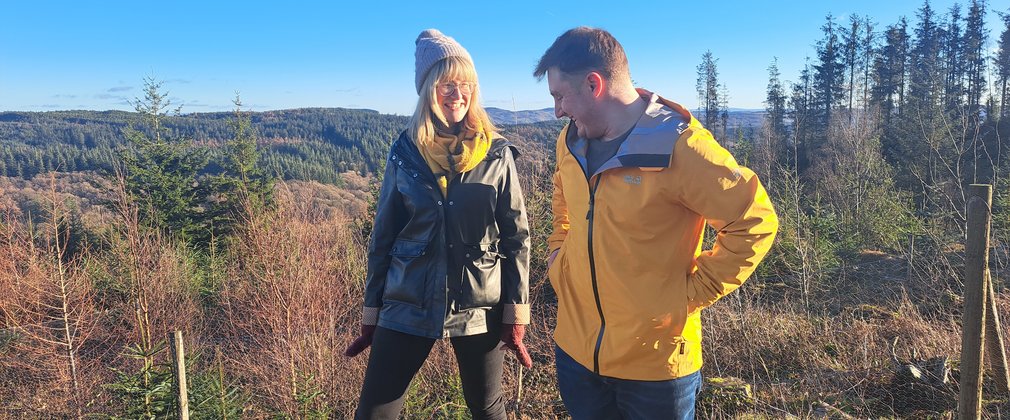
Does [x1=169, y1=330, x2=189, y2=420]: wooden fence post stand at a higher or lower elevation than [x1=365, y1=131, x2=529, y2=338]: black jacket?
lower

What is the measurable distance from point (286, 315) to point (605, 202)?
6655 mm

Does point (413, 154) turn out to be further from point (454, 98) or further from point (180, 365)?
point (180, 365)

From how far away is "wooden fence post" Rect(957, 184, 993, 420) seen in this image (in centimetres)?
201

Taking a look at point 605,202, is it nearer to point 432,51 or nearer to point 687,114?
point 687,114

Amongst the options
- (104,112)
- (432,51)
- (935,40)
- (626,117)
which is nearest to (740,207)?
(626,117)

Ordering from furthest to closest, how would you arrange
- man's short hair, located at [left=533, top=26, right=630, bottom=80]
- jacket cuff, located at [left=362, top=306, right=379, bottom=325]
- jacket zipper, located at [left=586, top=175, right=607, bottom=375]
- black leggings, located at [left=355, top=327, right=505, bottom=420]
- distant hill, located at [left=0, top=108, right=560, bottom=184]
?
distant hill, located at [left=0, top=108, right=560, bottom=184] → jacket cuff, located at [left=362, top=306, right=379, bottom=325] → black leggings, located at [left=355, top=327, right=505, bottom=420] → jacket zipper, located at [left=586, top=175, right=607, bottom=375] → man's short hair, located at [left=533, top=26, right=630, bottom=80]

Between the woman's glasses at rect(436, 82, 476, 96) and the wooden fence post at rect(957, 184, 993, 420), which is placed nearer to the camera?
the wooden fence post at rect(957, 184, 993, 420)

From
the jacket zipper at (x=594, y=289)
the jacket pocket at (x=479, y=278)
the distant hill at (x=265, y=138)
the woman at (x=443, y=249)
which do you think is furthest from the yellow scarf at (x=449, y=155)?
the distant hill at (x=265, y=138)

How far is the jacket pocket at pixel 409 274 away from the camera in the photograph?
2.14 metres

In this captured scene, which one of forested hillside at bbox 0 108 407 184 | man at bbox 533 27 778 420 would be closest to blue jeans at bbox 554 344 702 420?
man at bbox 533 27 778 420

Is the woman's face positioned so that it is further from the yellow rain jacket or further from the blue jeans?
the blue jeans

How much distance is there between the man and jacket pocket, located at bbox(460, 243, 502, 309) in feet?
1.44

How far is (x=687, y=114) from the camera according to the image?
1.69m

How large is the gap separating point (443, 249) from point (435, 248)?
3cm
